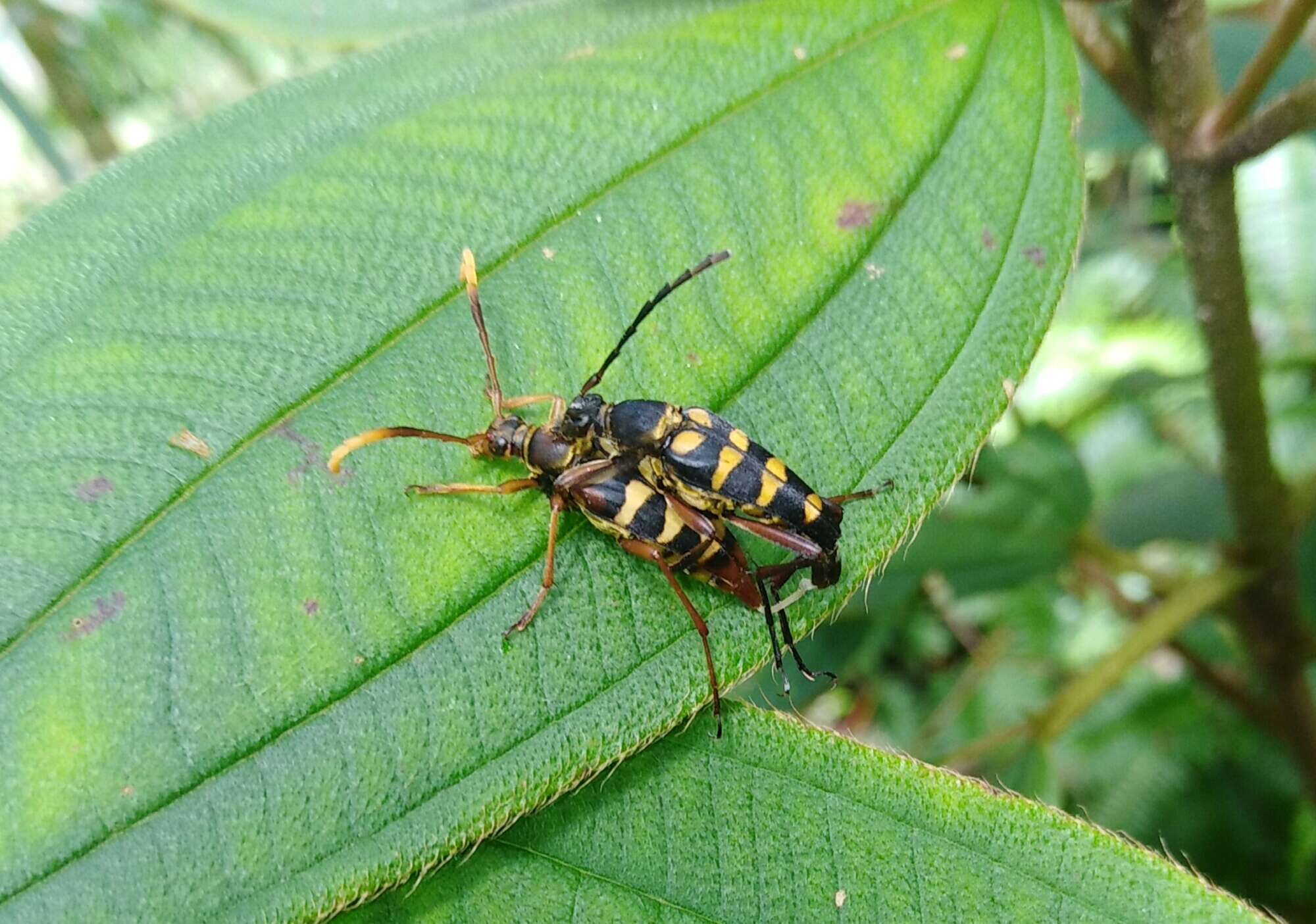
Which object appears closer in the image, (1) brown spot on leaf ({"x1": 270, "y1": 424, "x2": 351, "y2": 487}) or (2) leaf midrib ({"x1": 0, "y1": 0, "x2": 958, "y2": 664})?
(2) leaf midrib ({"x1": 0, "y1": 0, "x2": 958, "y2": 664})

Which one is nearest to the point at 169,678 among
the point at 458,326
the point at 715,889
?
the point at 458,326

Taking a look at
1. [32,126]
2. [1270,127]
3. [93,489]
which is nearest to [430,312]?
[93,489]

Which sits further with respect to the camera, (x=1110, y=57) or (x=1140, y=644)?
(x=1140, y=644)

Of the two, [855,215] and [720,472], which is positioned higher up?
[855,215]

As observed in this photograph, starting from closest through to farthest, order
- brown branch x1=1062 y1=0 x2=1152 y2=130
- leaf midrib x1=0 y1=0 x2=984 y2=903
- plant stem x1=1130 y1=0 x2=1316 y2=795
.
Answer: leaf midrib x1=0 y1=0 x2=984 y2=903 → plant stem x1=1130 y1=0 x2=1316 y2=795 → brown branch x1=1062 y1=0 x2=1152 y2=130

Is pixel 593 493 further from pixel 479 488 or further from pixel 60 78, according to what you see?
pixel 60 78

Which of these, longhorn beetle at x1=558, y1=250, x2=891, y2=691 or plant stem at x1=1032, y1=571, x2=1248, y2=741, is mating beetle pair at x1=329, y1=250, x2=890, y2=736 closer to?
longhorn beetle at x1=558, y1=250, x2=891, y2=691

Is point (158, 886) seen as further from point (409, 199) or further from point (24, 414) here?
point (409, 199)

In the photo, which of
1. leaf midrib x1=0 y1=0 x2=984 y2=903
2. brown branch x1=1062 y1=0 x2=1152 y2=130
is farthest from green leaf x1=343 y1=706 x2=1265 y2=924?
brown branch x1=1062 y1=0 x2=1152 y2=130
